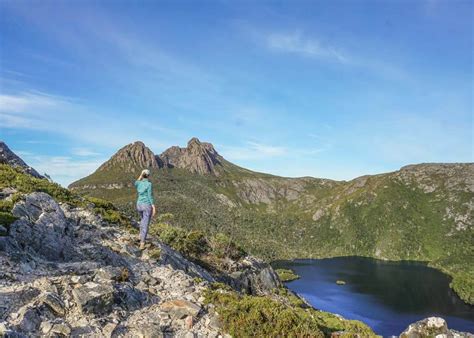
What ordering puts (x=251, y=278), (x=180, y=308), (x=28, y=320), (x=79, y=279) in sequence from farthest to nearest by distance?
(x=251, y=278) < (x=180, y=308) < (x=79, y=279) < (x=28, y=320)

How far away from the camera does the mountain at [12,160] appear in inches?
1503

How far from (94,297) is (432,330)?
1457 cm

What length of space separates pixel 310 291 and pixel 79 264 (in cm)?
16547

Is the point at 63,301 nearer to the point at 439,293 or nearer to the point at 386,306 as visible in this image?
the point at 386,306

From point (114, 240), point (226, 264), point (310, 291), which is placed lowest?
point (310, 291)

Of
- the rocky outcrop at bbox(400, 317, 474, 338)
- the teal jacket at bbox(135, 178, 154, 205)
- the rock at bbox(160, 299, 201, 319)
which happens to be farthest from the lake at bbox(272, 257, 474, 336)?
the rock at bbox(160, 299, 201, 319)

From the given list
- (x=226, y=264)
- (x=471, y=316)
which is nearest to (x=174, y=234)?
(x=226, y=264)

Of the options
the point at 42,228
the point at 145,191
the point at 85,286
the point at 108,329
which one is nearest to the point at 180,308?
the point at 108,329

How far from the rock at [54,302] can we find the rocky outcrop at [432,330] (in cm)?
1469

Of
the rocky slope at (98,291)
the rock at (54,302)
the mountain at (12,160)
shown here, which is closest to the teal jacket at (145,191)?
the rocky slope at (98,291)

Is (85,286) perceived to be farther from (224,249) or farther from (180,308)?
(224,249)

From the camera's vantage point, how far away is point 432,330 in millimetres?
16234

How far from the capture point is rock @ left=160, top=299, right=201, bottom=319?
1503cm

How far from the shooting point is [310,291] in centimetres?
16888
